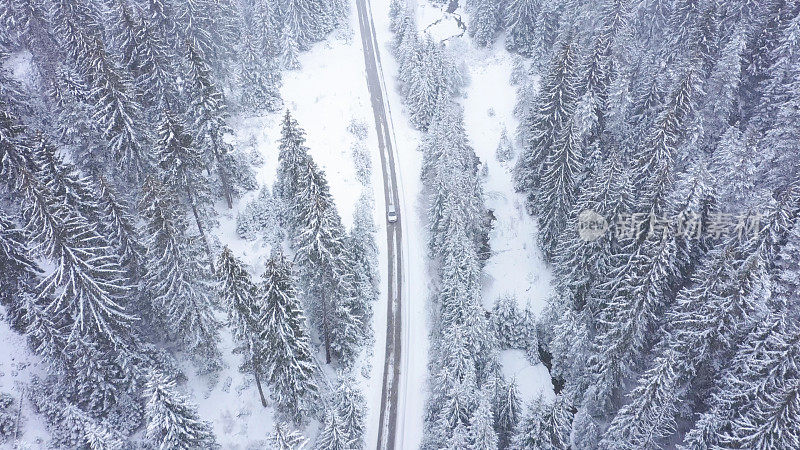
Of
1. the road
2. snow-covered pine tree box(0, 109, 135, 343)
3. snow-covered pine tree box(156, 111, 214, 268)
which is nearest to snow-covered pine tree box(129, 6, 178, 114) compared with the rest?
snow-covered pine tree box(156, 111, 214, 268)

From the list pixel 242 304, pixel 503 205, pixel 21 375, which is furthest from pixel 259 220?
pixel 503 205

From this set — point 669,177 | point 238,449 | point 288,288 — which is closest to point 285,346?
point 288,288

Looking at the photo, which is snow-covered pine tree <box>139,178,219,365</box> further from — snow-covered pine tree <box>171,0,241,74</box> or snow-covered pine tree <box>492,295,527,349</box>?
snow-covered pine tree <box>171,0,241,74</box>

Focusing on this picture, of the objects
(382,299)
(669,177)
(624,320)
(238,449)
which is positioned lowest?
(238,449)

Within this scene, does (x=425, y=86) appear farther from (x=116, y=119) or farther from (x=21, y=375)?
(x=21, y=375)

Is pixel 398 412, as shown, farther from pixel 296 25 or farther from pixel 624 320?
pixel 296 25

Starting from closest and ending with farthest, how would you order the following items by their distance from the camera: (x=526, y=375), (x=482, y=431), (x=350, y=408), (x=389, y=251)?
(x=482, y=431) < (x=350, y=408) < (x=526, y=375) < (x=389, y=251)
